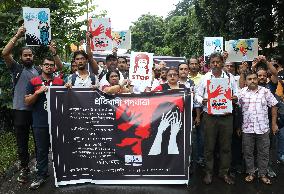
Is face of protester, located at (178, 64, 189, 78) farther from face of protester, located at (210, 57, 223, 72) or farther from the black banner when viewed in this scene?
the black banner

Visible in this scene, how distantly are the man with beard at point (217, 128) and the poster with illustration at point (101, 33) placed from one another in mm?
3071

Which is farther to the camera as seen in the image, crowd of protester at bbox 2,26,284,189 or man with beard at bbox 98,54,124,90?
man with beard at bbox 98,54,124,90

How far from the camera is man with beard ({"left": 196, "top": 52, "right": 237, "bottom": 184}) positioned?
6.22m

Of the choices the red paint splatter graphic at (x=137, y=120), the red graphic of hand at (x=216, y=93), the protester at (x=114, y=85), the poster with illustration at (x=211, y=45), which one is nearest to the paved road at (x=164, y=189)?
the red paint splatter graphic at (x=137, y=120)

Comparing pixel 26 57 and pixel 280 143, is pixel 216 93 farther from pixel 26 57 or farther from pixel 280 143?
pixel 26 57

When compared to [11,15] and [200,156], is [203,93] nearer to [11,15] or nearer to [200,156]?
[200,156]

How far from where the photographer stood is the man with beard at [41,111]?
6098 millimetres

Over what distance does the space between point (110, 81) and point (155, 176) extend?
1.74 meters

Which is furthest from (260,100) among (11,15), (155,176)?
(11,15)

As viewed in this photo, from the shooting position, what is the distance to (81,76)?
20.9ft

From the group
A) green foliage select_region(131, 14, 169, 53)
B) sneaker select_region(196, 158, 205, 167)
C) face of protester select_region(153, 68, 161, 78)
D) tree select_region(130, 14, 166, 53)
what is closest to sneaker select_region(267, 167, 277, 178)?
sneaker select_region(196, 158, 205, 167)

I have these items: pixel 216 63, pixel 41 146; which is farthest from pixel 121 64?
pixel 41 146

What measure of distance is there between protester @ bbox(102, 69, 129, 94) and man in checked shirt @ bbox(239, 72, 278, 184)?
6.58 feet

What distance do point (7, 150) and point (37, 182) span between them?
2.46 meters
